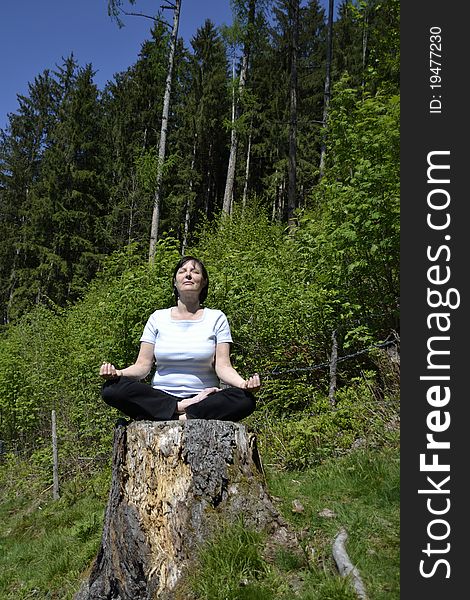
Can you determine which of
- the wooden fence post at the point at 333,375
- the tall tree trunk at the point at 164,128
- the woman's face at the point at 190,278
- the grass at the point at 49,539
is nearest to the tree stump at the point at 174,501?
the woman's face at the point at 190,278

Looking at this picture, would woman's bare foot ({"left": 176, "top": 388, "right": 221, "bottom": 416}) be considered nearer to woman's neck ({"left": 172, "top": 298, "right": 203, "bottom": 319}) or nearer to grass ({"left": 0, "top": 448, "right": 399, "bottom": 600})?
woman's neck ({"left": 172, "top": 298, "right": 203, "bottom": 319})

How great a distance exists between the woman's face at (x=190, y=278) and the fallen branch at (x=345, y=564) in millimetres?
1840

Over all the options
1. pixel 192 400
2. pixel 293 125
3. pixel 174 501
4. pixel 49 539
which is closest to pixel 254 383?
pixel 192 400

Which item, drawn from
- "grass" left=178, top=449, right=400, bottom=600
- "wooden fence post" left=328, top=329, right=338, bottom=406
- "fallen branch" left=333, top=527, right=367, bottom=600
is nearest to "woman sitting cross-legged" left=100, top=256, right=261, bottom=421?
"grass" left=178, top=449, right=400, bottom=600

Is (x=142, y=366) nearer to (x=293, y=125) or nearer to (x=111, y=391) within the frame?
(x=111, y=391)

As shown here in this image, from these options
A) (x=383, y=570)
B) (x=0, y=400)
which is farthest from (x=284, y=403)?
(x=0, y=400)

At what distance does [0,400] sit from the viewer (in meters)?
11.3

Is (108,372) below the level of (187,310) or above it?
below

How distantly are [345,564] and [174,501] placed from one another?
975 millimetres

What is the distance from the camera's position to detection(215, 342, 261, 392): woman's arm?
10.5ft

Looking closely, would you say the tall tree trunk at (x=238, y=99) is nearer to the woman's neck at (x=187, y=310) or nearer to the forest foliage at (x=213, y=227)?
the forest foliage at (x=213, y=227)

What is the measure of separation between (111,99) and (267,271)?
27.2m

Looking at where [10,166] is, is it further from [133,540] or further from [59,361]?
[133,540]

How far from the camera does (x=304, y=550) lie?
2.60m
